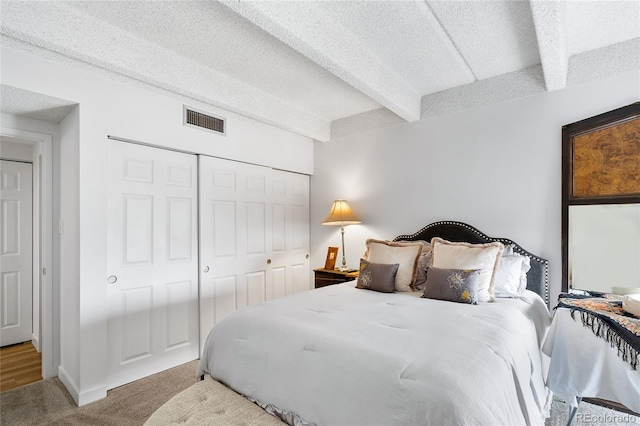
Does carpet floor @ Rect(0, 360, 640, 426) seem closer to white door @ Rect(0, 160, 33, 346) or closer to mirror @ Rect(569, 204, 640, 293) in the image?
mirror @ Rect(569, 204, 640, 293)

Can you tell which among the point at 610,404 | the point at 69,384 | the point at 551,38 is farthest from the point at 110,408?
the point at 551,38

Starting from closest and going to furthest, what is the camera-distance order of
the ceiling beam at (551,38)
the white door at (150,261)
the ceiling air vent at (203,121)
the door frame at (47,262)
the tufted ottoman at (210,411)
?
the tufted ottoman at (210,411) < the ceiling beam at (551,38) < the white door at (150,261) < the door frame at (47,262) < the ceiling air vent at (203,121)

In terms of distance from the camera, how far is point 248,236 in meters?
3.58

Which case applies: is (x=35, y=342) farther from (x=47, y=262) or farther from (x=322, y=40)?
(x=322, y=40)

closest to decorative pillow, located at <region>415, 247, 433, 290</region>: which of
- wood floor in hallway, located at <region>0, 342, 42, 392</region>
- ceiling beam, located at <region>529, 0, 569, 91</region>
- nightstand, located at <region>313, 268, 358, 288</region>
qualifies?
nightstand, located at <region>313, 268, 358, 288</region>

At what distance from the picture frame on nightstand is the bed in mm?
1582

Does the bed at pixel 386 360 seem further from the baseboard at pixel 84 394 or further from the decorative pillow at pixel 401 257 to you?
the baseboard at pixel 84 394

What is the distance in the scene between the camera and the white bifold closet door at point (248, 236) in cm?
321

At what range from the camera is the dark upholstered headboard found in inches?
105

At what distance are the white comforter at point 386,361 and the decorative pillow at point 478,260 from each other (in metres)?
0.18

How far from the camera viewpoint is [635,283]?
7.84ft

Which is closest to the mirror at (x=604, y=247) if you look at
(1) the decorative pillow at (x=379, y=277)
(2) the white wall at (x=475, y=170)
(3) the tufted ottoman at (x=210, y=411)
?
(2) the white wall at (x=475, y=170)

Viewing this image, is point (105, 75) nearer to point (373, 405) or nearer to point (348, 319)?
point (348, 319)

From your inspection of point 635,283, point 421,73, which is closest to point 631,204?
point 635,283
